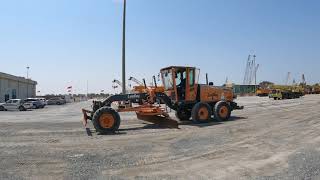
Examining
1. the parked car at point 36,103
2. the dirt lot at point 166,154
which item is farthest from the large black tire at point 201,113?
the parked car at point 36,103

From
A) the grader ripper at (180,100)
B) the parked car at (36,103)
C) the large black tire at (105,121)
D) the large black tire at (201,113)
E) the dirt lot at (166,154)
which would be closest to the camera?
the dirt lot at (166,154)

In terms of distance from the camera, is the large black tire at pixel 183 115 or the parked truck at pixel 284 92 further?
the parked truck at pixel 284 92

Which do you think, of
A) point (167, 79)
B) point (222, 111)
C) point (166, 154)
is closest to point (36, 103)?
point (167, 79)

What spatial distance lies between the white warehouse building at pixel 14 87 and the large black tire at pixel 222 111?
58.7 metres

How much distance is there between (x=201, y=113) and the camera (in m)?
21.7

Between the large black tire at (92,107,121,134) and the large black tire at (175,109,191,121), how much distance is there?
218 inches

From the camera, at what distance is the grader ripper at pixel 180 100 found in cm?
2006

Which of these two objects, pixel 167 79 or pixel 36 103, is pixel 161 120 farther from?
pixel 36 103

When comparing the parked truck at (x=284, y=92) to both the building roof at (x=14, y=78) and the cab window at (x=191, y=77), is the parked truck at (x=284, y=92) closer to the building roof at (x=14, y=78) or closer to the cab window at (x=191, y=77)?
the building roof at (x=14, y=78)

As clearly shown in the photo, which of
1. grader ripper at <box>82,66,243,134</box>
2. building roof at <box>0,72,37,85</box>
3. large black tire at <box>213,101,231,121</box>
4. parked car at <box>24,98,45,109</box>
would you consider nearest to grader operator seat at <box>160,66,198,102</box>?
grader ripper at <box>82,66,243,134</box>

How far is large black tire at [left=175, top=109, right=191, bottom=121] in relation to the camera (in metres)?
23.1

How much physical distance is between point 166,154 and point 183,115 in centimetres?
1149

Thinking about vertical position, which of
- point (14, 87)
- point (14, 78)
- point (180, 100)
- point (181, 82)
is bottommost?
point (180, 100)

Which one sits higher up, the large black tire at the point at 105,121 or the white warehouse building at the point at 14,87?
the white warehouse building at the point at 14,87
